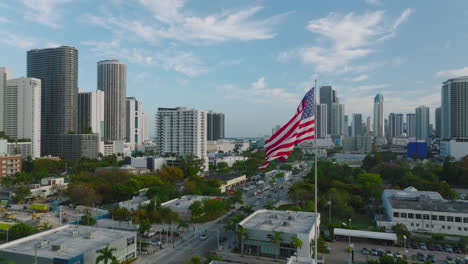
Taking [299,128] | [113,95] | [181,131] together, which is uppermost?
[113,95]

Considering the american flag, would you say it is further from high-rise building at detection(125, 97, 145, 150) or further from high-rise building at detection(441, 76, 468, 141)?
high-rise building at detection(125, 97, 145, 150)

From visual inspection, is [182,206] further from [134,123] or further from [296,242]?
[134,123]

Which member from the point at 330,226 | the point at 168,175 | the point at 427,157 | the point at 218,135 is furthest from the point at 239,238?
the point at 218,135

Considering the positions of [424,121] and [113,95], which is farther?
[424,121]

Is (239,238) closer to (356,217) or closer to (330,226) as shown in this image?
→ (330,226)

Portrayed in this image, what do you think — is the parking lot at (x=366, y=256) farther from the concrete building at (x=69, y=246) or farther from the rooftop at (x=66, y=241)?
the rooftop at (x=66, y=241)

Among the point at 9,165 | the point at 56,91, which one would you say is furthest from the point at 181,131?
the point at 56,91

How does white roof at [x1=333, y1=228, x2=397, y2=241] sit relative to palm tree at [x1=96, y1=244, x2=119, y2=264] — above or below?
below

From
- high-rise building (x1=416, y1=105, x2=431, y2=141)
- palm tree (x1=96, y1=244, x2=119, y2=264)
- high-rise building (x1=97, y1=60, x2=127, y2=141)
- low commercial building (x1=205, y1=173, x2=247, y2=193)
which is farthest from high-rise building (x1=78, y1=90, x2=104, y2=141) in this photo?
high-rise building (x1=416, y1=105, x2=431, y2=141)
